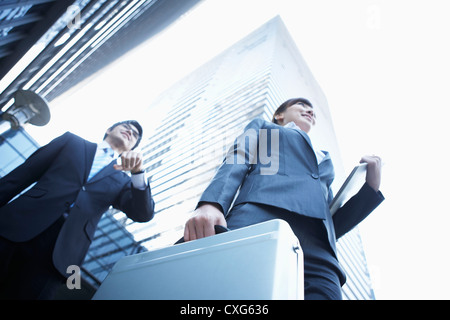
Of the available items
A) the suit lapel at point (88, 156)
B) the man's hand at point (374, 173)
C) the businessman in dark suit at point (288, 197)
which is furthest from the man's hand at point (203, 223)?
the suit lapel at point (88, 156)

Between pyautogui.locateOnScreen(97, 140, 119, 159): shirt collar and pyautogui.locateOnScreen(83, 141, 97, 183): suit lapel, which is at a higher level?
pyautogui.locateOnScreen(97, 140, 119, 159): shirt collar

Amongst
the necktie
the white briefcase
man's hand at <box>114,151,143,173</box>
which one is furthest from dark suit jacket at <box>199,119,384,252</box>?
the necktie

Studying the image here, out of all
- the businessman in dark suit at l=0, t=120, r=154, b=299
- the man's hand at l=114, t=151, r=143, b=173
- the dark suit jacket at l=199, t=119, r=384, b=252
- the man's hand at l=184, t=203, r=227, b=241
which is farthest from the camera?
the man's hand at l=114, t=151, r=143, b=173

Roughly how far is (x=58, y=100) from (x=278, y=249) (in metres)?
12.2

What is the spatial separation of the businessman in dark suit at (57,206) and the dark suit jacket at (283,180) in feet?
3.14

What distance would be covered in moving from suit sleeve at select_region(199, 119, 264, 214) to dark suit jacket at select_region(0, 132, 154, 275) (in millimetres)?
1005

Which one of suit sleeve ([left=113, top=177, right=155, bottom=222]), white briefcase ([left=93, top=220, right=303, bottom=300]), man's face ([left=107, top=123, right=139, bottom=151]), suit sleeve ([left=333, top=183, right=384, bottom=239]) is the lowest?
suit sleeve ([left=333, top=183, right=384, bottom=239])

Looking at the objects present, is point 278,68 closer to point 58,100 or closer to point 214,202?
point 58,100

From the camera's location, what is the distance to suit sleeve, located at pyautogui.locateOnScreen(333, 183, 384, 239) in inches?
62.3

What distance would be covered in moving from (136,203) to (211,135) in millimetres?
13103

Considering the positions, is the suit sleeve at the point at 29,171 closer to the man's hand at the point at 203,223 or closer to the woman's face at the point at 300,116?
the man's hand at the point at 203,223

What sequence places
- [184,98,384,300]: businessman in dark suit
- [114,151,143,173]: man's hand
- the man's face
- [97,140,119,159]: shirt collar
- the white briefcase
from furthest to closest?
the man's face
[97,140,119,159]: shirt collar
[114,151,143,173]: man's hand
[184,98,384,300]: businessman in dark suit
the white briefcase

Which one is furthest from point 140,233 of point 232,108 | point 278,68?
point 278,68

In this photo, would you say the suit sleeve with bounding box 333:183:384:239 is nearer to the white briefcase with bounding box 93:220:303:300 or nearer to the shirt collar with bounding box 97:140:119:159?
the white briefcase with bounding box 93:220:303:300
